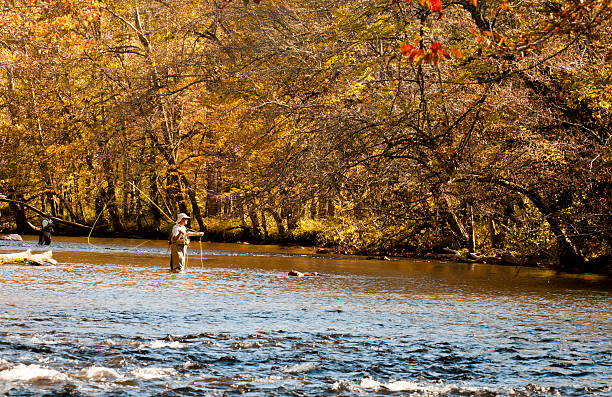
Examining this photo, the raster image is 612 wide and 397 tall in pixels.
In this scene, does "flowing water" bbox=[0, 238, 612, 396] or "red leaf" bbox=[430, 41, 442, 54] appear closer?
"red leaf" bbox=[430, 41, 442, 54]

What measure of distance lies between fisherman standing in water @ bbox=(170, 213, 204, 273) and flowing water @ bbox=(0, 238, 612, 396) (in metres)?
0.85

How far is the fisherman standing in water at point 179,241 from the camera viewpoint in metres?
18.7

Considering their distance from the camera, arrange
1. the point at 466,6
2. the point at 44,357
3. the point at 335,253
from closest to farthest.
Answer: the point at 44,357 → the point at 466,6 → the point at 335,253

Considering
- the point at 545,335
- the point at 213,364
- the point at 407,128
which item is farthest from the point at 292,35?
the point at 213,364

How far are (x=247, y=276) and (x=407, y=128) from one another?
18.6 feet

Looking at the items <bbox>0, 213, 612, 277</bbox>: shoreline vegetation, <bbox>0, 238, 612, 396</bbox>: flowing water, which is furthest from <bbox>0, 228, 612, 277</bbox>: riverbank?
<bbox>0, 238, 612, 396</bbox>: flowing water

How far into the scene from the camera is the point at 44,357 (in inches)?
327

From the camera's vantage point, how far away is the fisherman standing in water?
18719mm

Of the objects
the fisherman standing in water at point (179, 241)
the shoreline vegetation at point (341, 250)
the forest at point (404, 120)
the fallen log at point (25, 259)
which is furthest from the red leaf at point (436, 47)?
the fallen log at point (25, 259)

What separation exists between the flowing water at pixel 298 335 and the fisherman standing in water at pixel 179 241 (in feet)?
2.78

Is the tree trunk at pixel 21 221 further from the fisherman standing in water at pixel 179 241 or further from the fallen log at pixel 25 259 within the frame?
the fisherman standing in water at pixel 179 241

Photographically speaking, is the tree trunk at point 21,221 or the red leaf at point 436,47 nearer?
the red leaf at point 436,47

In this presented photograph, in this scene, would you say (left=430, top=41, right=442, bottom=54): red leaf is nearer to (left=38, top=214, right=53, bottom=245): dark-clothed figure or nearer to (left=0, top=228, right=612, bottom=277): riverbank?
(left=0, top=228, right=612, bottom=277): riverbank

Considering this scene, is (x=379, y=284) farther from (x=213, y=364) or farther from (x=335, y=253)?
(x=335, y=253)
